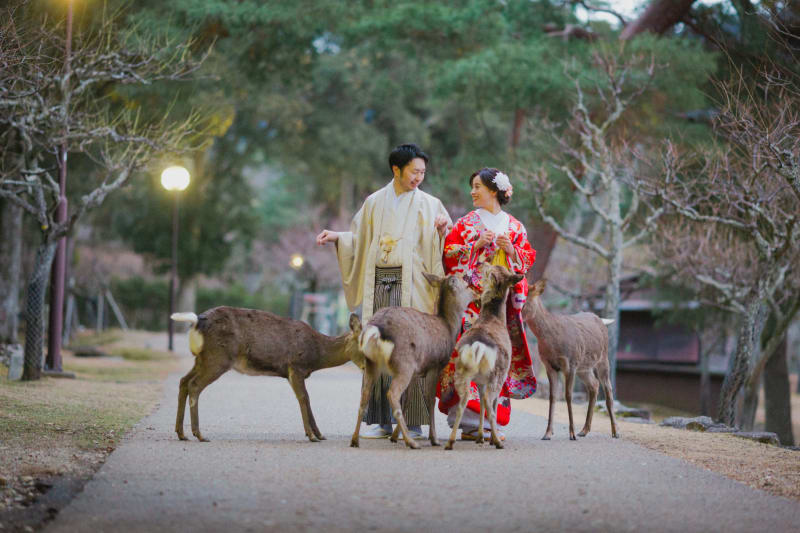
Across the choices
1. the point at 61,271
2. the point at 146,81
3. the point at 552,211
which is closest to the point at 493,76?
the point at 552,211

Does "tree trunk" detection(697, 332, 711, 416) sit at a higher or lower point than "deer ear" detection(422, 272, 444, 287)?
lower

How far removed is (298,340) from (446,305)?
1.25 meters

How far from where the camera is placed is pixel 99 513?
468 centimetres

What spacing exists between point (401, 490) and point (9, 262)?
1654cm

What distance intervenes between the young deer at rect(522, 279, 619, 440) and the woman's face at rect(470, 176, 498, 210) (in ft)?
2.66

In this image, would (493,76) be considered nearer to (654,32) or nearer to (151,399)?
(654,32)

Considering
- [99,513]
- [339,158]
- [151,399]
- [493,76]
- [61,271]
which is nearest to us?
[99,513]

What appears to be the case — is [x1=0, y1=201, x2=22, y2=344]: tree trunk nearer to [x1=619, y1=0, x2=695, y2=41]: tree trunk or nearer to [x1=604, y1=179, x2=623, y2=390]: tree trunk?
[x1=604, y1=179, x2=623, y2=390]: tree trunk

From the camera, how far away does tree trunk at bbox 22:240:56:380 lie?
1280 centimetres

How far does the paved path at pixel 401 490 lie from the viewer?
4.59 m

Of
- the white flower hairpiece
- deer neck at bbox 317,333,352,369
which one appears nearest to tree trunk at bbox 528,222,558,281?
the white flower hairpiece

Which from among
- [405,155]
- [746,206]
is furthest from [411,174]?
[746,206]

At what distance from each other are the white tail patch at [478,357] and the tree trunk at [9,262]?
14.5 metres

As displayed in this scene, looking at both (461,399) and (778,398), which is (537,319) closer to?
(461,399)
